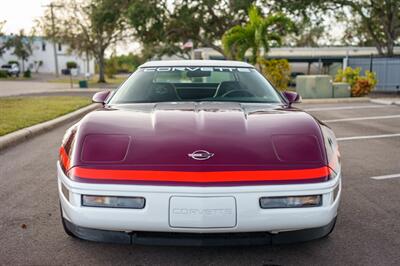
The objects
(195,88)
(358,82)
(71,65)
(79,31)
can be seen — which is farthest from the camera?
(71,65)

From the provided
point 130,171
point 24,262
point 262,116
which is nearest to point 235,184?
point 130,171

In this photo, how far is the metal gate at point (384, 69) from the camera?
21003 mm

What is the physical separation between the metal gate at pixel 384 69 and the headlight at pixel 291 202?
66.8ft

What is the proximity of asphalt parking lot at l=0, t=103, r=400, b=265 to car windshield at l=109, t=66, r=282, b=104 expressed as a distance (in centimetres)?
126

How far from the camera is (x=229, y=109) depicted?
334 centimetres

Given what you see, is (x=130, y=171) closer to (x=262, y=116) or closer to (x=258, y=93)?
(x=262, y=116)

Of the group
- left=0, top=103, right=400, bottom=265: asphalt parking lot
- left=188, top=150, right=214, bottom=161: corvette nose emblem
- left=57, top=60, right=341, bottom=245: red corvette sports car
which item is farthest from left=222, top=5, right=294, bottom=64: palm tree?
left=188, top=150, right=214, bottom=161: corvette nose emblem

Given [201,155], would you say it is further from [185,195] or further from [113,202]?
[113,202]

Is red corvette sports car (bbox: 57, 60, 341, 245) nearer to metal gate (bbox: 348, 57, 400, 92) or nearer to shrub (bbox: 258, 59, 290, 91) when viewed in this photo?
shrub (bbox: 258, 59, 290, 91)

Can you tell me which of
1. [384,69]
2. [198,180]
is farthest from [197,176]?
[384,69]

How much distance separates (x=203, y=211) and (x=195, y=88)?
2.30m

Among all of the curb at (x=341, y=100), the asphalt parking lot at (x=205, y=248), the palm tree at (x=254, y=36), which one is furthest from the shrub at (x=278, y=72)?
the asphalt parking lot at (x=205, y=248)

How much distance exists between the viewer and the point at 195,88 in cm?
452

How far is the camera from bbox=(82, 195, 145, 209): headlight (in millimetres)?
2461
